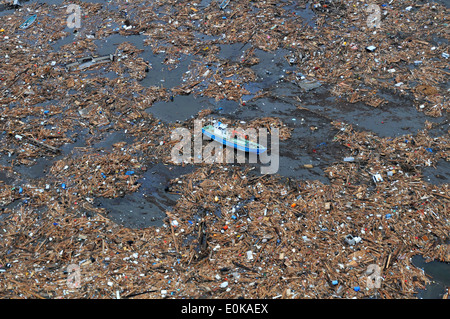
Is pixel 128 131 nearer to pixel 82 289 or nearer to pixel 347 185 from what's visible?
pixel 82 289

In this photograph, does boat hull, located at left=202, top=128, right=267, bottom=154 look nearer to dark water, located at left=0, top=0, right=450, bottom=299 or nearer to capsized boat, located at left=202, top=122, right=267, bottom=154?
capsized boat, located at left=202, top=122, right=267, bottom=154

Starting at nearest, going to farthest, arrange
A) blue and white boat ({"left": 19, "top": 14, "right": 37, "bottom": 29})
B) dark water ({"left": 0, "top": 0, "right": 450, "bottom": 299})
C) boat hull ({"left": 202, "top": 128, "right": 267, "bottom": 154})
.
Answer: dark water ({"left": 0, "top": 0, "right": 450, "bottom": 299})
boat hull ({"left": 202, "top": 128, "right": 267, "bottom": 154})
blue and white boat ({"left": 19, "top": 14, "right": 37, "bottom": 29})

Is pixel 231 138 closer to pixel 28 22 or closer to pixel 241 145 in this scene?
pixel 241 145

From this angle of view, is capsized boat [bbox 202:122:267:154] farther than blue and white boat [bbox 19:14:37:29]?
No

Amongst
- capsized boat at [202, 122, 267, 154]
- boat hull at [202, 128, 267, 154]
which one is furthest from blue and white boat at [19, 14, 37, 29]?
boat hull at [202, 128, 267, 154]

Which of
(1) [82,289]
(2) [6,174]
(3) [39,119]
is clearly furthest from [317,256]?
(3) [39,119]

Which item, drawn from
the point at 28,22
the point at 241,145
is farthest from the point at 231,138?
the point at 28,22

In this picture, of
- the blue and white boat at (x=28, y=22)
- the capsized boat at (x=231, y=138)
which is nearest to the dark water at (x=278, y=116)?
the capsized boat at (x=231, y=138)

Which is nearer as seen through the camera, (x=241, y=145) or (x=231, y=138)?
(x=241, y=145)
